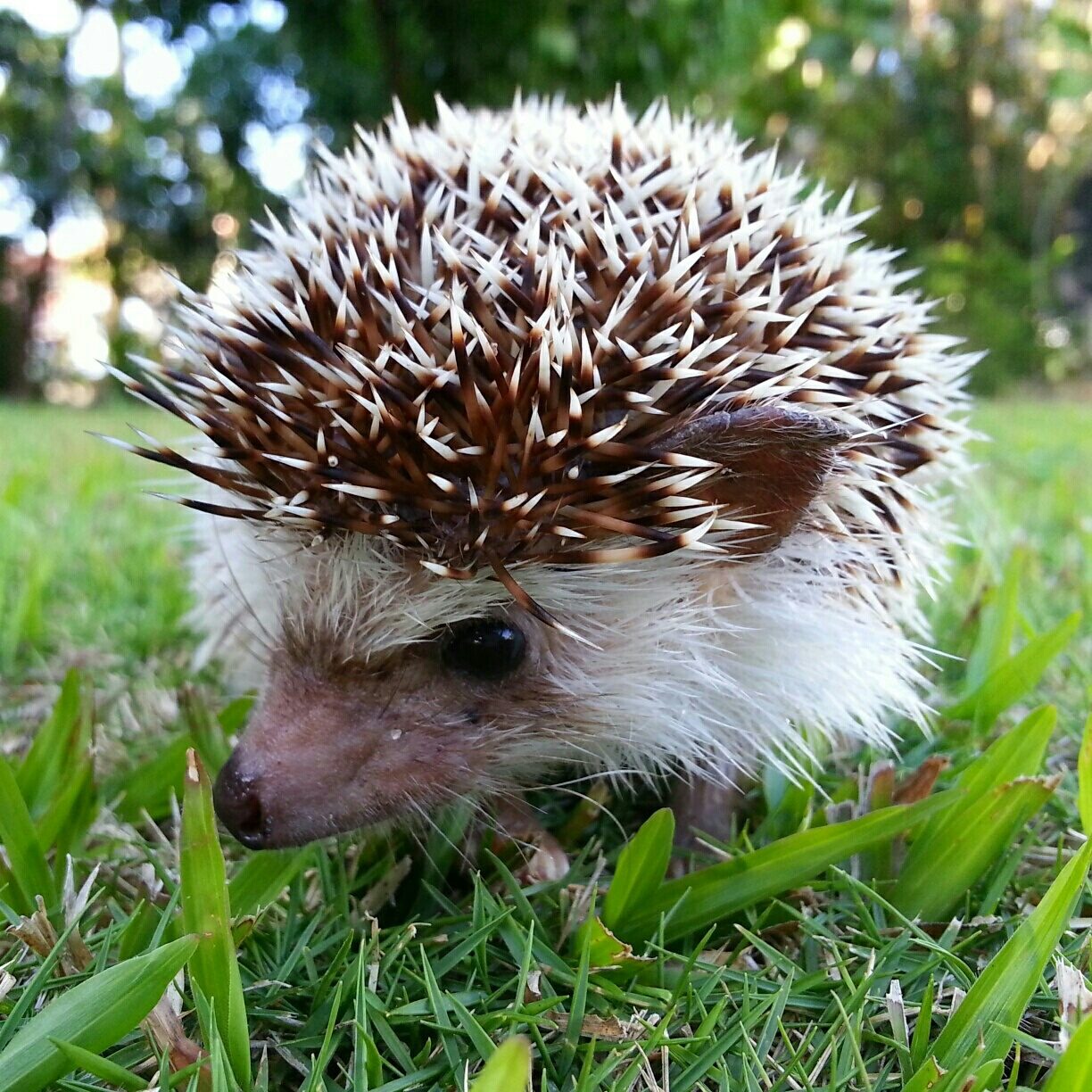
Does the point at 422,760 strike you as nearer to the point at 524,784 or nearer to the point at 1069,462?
the point at 524,784

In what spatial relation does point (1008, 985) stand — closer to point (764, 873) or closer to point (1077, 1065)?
point (1077, 1065)

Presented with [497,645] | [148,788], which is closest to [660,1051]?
[497,645]

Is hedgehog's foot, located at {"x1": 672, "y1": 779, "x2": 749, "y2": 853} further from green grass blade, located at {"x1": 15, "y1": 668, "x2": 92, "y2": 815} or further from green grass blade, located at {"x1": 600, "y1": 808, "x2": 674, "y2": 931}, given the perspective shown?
green grass blade, located at {"x1": 15, "y1": 668, "x2": 92, "y2": 815}

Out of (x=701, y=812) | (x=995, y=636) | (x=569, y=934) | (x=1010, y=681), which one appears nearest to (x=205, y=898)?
(x=569, y=934)

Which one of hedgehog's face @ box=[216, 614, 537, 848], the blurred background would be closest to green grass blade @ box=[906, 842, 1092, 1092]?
hedgehog's face @ box=[216, 614, 537, 848]

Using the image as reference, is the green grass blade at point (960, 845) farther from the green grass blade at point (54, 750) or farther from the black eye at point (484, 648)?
the green grass blade at point (54, 750)
